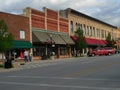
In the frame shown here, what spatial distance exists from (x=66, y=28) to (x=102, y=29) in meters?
32.1

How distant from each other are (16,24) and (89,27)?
38.4 m

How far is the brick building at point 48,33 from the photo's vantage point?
53531 mm

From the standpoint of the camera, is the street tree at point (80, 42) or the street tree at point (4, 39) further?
the street tree at point (80, 42)

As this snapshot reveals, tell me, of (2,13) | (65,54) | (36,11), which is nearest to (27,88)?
(2,13)

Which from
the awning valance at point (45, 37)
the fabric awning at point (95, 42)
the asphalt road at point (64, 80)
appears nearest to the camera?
the asphalt road at point (64, 80)

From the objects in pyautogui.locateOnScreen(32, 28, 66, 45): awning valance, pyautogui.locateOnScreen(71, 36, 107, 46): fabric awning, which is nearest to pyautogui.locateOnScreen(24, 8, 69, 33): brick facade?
pyautogui.locateOnScreen(32, 28, 66, 45): awning valance

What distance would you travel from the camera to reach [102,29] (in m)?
98.0

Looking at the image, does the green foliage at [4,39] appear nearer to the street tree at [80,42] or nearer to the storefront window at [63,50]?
the storefront window at [63,50]

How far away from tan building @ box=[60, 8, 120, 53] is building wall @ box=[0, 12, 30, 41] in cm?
1968

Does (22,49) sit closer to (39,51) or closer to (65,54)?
(39,51)

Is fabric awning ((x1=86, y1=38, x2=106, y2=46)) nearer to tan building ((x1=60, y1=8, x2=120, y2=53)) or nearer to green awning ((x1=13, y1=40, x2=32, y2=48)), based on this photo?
tan building ((x1=60, y1=8, x2=120, y2=53))

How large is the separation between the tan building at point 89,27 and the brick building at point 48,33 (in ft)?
10.2

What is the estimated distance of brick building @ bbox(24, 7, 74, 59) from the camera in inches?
2108

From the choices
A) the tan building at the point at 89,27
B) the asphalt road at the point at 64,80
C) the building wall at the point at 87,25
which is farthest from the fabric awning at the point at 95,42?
the asphalt road at the point at 64,80
